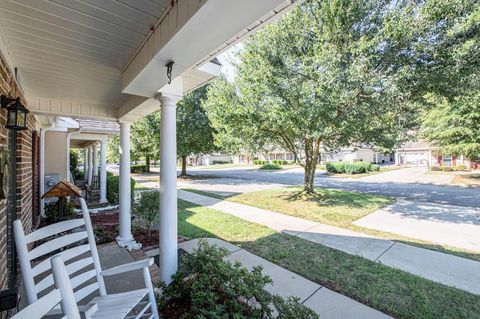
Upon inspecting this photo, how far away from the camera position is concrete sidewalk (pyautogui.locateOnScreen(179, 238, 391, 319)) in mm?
2674

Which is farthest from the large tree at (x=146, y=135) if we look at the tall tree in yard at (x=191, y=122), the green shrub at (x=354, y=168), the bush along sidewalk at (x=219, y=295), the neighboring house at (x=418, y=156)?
the neighboring house at (x=418, y=156)

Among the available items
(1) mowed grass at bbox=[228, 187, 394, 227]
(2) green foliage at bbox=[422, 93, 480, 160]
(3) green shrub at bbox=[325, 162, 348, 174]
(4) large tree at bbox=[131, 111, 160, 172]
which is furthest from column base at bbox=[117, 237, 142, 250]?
(3) green shrub at bbox=[325, 162, 348, 174]

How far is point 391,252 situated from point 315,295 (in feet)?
7.63

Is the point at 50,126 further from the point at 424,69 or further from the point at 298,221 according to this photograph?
the point at 424,69

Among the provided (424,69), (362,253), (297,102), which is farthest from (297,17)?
(362,253)

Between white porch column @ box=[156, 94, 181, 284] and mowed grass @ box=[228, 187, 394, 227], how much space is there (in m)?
4.69

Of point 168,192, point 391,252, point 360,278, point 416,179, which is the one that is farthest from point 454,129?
point 168,192

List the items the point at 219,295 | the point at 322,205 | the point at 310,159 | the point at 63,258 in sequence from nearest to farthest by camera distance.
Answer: the point at 63,258 → the point at 219,295 → the point at 322,205 → the point at 310,159

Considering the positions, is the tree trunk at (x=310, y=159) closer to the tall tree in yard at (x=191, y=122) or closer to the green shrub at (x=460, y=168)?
the tall tree in yard at (x=191, y=122)

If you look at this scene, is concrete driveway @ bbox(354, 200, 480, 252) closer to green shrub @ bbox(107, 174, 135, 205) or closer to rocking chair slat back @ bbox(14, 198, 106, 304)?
rocking chair slat back @ bbox(14, 198, 106, 304)

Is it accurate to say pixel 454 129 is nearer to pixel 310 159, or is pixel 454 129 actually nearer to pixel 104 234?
pixel 310 159

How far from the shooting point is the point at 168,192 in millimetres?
3061

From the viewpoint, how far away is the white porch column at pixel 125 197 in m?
4.62

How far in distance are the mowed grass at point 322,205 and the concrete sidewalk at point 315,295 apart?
3.26 m
